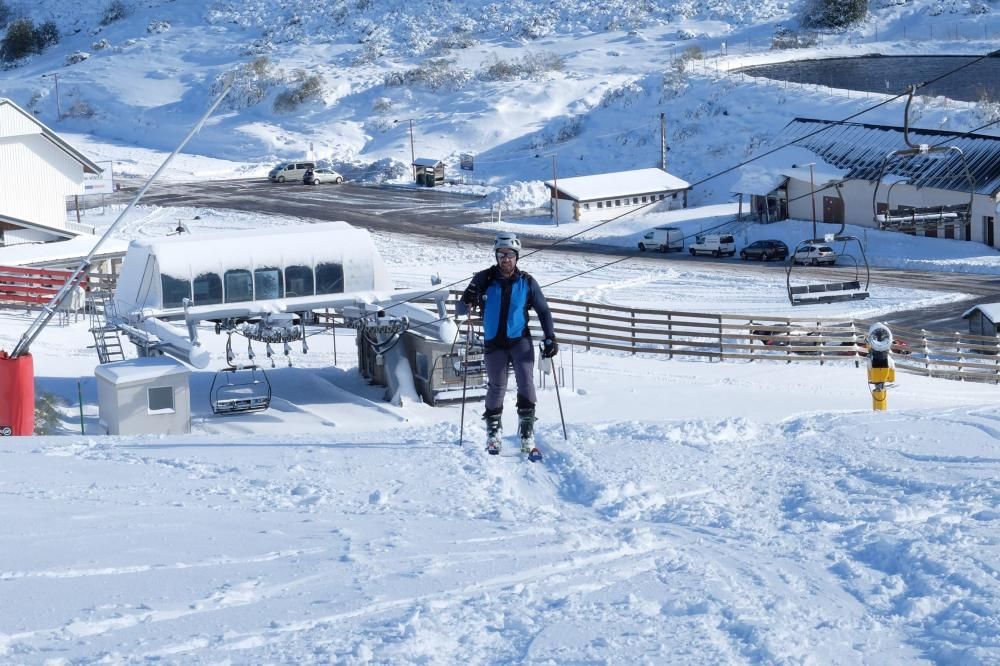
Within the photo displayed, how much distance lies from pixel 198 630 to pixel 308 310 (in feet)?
56.8

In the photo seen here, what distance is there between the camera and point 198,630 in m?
6.26

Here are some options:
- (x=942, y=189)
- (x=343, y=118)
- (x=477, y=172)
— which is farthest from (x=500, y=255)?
(x=343, y=118)

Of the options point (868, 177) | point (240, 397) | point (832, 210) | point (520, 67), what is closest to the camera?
point (240, 397)

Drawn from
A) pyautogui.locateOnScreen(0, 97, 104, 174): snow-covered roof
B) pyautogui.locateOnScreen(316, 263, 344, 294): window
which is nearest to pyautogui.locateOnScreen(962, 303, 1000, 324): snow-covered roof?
pyautogui.locateOnScreen(316, 263, 344, 294): window

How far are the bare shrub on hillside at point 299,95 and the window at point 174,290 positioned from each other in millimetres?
62370

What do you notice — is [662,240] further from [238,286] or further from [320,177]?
[238,286]

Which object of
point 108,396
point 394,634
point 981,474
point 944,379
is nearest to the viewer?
point 394,634

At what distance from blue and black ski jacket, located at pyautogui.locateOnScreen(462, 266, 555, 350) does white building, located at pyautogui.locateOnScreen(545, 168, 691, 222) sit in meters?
48.5

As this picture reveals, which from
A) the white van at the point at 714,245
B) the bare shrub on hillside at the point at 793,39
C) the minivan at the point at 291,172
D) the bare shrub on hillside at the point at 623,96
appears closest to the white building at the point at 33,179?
the white van at the point at 714,245

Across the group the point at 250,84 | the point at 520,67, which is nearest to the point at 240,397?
the point at 520,67

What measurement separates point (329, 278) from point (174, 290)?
2.95 m

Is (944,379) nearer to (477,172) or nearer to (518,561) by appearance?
(518,561)

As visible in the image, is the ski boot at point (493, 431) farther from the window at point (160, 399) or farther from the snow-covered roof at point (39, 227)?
the snow-covered roof at point (39, 227)

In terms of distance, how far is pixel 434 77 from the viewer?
84.6m
